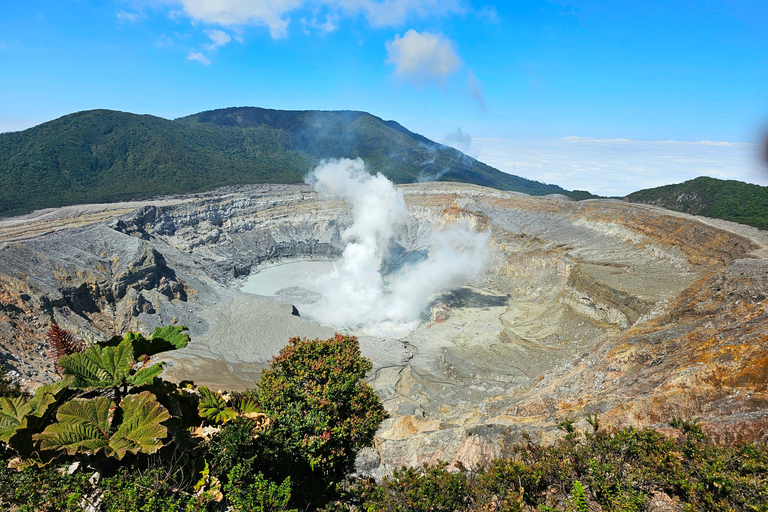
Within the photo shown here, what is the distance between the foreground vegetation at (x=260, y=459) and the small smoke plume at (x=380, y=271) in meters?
26.0

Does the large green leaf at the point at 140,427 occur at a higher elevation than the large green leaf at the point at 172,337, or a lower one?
lower

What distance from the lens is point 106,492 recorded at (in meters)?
6.02

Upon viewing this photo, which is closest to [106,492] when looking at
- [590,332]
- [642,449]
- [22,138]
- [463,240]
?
[642,449]

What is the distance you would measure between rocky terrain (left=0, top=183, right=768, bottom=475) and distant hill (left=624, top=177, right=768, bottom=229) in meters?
25.0

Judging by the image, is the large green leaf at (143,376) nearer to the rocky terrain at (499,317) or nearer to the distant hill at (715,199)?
the rocky terrain at (499,317)

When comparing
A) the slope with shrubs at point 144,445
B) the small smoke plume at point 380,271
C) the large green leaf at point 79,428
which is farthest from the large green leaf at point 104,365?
the small smoke plume at point 380,271

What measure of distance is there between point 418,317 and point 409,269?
1421 centimetres

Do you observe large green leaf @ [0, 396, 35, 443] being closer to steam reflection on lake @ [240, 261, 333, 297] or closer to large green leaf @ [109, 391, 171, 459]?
large green leaf @ [109, 391, 171, 459]

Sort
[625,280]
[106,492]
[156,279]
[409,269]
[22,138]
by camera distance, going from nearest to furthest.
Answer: [106,492]
[625,280]
[156,279]
[409,269]
[22,138]

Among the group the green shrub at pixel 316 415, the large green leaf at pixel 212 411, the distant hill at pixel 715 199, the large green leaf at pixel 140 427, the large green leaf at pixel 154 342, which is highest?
the distant hill at pixel 715 199

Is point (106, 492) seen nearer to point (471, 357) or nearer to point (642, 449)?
point (642, 449)

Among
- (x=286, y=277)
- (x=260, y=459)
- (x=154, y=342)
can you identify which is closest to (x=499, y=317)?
(x=286, y=277)

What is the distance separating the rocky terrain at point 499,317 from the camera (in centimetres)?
1509

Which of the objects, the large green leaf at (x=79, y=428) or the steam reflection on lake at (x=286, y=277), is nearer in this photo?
the large green leaf at (x=79, y=428)
